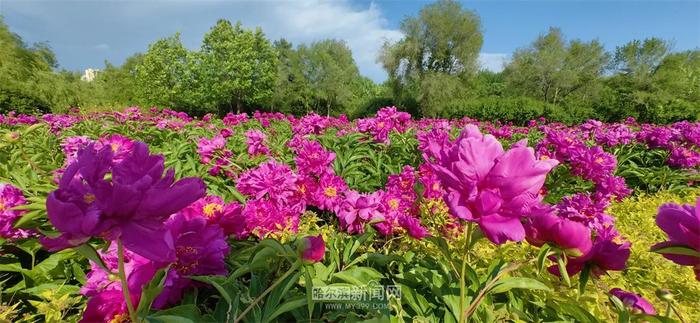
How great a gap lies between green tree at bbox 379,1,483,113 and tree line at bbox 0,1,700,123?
0.08 m

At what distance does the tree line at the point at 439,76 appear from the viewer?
Answer: 26069mm

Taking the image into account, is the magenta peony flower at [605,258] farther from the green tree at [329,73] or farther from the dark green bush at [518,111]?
the green tree at [329,73]

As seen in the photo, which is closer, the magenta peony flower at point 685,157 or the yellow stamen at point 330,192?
the yellow stamen at point 330,192

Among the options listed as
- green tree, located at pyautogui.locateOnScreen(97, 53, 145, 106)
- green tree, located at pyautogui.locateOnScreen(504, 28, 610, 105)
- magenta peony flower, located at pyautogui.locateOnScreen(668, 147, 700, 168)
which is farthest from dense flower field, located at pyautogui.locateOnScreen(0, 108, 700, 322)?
green tree, located at pyautogui.locateOnScreen(97, 53, 145, 106)

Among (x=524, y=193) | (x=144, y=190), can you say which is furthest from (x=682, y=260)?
(x=144, y=190)

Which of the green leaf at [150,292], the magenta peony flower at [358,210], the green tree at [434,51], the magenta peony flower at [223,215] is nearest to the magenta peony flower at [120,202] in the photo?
the green leaf at [150,292]

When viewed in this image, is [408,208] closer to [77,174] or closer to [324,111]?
[77,174]

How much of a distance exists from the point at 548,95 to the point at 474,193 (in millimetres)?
32982

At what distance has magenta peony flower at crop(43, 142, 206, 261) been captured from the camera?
61 cm

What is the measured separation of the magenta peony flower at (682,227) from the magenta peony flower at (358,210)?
3.36 ft

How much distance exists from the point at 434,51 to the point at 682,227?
30009 mm

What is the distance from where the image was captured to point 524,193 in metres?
0.75

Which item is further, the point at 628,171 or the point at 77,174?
the point at 628,171

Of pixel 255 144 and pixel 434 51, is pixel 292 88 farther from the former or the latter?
pixel 255 144
